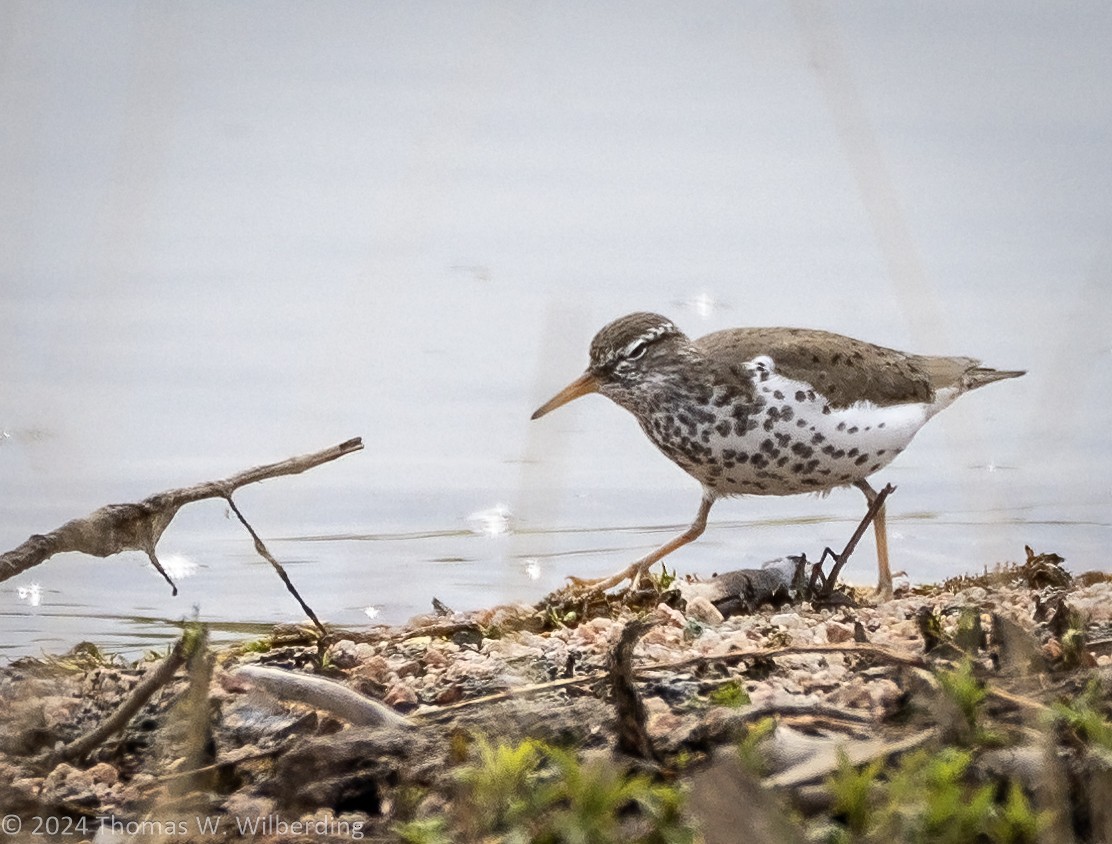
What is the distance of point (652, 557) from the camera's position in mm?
5699

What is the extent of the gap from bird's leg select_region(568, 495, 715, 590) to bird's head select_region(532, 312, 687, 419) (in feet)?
2.30

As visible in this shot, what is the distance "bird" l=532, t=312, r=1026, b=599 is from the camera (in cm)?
565

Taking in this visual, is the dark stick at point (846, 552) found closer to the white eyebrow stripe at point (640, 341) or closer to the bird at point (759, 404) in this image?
the bird at point (759, 404)

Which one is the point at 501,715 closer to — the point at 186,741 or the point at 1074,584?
the point at 186,741

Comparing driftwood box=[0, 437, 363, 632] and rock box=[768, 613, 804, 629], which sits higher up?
driftwood box=[0, 437, 363, 632]

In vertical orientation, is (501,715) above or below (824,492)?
below

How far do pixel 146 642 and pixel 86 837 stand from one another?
2.18 meters

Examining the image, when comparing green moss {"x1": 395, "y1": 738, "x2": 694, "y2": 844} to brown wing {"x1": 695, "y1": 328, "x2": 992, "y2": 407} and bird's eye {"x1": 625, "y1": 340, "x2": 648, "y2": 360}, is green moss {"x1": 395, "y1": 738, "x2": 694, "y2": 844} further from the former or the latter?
bird's eye {"x1": 625, "y1": 340, "x2": 648, "y2": 360}

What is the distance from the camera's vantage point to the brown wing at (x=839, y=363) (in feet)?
19.2

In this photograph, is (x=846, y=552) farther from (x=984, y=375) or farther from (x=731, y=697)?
(x=984, y=375)

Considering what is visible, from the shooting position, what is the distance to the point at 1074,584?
4918 millimetres

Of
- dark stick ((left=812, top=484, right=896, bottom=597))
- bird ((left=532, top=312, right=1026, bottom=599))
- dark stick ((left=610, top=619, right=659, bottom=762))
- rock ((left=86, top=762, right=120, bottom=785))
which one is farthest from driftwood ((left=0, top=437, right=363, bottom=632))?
dark stick ((left=812, top=484, right=896, bottom=597))

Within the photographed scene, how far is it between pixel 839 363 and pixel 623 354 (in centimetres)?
107

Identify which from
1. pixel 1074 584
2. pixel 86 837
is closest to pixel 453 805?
pixel 86 837
